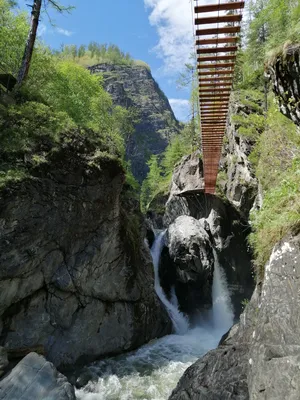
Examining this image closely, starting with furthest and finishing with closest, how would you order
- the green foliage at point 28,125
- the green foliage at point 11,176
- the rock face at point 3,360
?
the green foliage at point 28,125 < the green foliage at point 11,176 < the rock face at point 3,360

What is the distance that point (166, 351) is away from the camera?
1238cm

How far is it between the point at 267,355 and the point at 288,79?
Result: 5597mm

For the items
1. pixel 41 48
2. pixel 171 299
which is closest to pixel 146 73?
pixel 41 48

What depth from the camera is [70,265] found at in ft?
34.0

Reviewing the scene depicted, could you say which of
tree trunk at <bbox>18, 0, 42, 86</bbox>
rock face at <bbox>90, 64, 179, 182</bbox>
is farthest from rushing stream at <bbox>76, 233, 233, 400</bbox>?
rock face at <bbox>90, 64, 179, 182</bbox>

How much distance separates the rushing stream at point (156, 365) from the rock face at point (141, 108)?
70014mm

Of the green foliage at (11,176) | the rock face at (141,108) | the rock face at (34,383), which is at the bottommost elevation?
the rock face at (34,383)

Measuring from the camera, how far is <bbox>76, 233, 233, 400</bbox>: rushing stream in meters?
9.03

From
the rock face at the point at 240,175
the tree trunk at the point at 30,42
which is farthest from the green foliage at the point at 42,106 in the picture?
the rock face at the point at 240,175

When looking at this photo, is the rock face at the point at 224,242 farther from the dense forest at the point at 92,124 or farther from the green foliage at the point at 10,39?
the green foliage at the point at 10,39

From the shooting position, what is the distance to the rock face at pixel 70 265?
885 cm

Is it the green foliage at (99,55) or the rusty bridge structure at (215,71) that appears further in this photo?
the green foliage at (99,55)

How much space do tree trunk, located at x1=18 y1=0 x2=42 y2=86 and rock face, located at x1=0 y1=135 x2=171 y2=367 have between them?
4358 millimetres

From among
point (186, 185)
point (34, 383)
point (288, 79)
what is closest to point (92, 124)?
point (186, 185)
